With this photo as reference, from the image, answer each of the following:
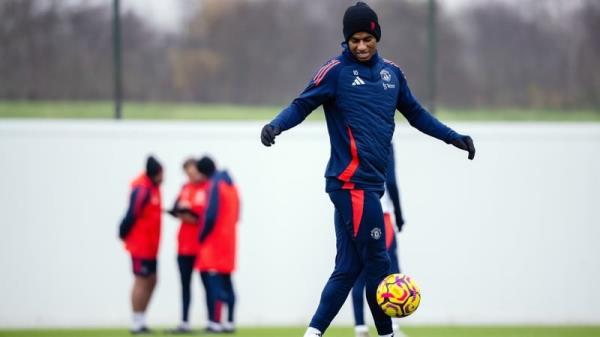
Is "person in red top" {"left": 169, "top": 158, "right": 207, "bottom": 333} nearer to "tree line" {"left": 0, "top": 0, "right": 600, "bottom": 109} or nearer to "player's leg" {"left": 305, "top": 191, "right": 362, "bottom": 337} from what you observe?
"tree line" {"left": 0, "top": 0, "right": 600, "bottom": 109}

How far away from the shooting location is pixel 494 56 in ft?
51.8

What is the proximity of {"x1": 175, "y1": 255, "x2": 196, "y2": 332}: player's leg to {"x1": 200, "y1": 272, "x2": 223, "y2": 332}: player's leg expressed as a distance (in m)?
0.16

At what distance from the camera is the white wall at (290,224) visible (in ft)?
48.7

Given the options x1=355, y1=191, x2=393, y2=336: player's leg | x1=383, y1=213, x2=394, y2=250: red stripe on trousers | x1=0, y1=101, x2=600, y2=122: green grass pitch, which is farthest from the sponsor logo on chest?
x1=0, y1=101, x2=600, y2=122: green grass pitch

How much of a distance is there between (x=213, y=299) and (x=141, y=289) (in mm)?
825

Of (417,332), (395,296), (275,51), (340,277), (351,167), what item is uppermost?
(275,51)

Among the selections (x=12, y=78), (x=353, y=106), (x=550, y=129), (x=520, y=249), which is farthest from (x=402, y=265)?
(x=353, y=106)

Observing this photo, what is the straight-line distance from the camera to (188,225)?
1366cm

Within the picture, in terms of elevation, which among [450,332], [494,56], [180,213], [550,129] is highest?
[494,56]

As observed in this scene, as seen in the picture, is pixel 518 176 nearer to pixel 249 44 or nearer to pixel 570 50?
pixel 570 50

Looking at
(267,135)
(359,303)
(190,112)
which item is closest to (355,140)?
(267,135)

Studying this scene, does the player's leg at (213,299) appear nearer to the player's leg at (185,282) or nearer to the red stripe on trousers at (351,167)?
the player's leg at (185,282)

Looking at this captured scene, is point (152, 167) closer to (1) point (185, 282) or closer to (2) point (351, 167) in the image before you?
(1) point (185, 282)

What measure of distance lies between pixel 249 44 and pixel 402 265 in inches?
135
